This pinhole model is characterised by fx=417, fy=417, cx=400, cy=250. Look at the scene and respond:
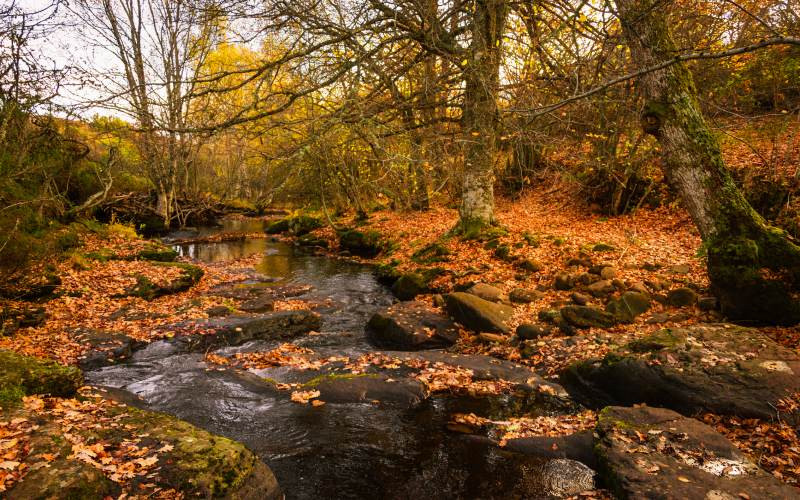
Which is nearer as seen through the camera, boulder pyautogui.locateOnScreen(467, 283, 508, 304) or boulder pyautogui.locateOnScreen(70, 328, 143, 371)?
boulder pyautogui.locateOnScreen(70, 328, 143, 371)

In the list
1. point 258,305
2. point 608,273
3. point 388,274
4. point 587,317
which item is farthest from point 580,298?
point 258,305

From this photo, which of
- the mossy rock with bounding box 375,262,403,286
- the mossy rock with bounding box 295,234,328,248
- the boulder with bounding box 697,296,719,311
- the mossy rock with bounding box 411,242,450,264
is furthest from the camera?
the mossy rock with bounding box 295,234,328,248

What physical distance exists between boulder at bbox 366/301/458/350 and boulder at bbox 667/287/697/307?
398 cm

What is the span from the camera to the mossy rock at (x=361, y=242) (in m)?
17.0

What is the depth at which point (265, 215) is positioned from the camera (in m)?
34.9

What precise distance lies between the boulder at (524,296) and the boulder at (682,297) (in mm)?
2317

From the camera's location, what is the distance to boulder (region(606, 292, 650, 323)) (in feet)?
24.7

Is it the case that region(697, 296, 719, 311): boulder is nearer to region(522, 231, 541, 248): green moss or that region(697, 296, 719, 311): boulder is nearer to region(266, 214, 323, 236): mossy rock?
region(522, 231, 541, 248): green moss

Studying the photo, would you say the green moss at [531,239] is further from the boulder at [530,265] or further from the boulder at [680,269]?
the boulder at [680,269]

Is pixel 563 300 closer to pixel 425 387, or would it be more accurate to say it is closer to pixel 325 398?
pixel 425 387

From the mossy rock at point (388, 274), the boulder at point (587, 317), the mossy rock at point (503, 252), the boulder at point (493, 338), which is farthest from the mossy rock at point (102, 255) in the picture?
the boulder at point (587, 317)

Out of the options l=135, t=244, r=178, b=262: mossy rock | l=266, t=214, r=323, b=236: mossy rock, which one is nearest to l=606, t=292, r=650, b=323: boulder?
l=135, t=244, r=178, b=262: mossy rock

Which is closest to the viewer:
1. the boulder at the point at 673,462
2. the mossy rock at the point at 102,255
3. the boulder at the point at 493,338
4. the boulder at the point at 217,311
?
the boulder at the point at 673,462

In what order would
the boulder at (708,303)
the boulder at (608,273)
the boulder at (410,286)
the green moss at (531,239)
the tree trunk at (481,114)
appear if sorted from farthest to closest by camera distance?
the green moss at (531,239) < the boulder at (410,286) < the tree trunk at (481,114) < the boulder at (608,273) < the boulder at (708,303)
